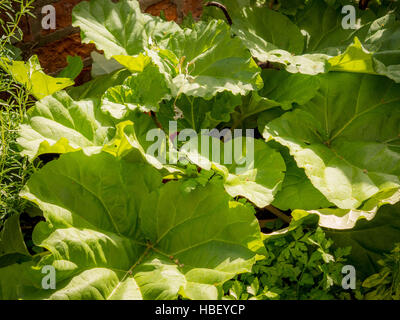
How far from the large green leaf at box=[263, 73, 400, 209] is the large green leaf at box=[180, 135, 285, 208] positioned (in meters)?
0.05

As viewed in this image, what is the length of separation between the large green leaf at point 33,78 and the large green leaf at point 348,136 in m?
0.61

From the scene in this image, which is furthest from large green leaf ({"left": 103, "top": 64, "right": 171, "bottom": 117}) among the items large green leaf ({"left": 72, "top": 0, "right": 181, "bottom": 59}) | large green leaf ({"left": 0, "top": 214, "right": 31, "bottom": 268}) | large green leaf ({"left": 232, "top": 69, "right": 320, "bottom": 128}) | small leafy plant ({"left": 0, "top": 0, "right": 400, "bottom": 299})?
large green leaf ({"left": 0, "top": 214, "right": 31, "bottom": 268})

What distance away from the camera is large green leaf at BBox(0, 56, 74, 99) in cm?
115

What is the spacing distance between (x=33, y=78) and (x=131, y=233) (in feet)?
1.62

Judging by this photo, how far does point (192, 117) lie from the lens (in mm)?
1284

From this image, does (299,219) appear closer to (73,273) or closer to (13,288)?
(73,273)

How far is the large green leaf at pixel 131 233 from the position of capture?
0.94m

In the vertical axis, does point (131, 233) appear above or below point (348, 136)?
below

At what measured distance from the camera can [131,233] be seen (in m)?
1.12

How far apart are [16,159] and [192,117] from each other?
19.2 inches

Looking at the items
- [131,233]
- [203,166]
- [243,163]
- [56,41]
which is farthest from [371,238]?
[56,41]

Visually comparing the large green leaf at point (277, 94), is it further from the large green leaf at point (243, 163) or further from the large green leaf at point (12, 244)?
the large green leaf at point (12, 244)

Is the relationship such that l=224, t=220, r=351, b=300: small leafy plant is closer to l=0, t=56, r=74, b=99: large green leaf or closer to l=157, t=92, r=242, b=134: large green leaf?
l=157, t=92, r=242, b=134: large green leaf

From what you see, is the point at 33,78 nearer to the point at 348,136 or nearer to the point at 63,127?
the point at 63,127
